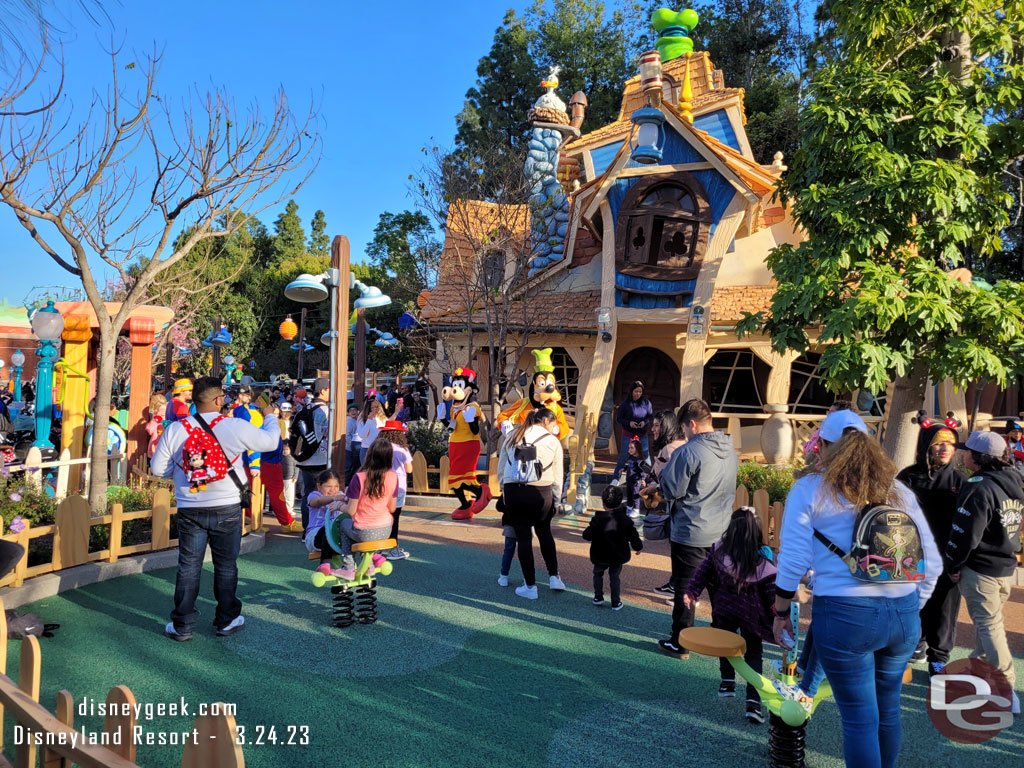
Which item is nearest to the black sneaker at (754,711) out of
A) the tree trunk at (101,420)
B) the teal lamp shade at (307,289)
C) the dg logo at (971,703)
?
the dg logo at (971,703)

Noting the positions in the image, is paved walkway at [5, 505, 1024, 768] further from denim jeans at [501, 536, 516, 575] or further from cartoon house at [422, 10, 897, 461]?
cartoon house at [422, 10, 897, 461]

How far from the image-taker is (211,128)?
7.01 metres

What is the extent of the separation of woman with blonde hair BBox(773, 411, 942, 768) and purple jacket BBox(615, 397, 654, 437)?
256 inches

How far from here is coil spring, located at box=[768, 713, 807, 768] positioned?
Answer: 3.26 metres

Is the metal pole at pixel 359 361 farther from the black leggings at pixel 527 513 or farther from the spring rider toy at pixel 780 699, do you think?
the spring rider toy at pixel 780 699

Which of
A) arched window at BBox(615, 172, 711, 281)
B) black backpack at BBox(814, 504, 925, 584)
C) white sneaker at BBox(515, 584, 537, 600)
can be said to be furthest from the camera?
arched window at BBox(615, 172, 711, 281)

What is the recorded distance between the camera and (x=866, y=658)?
2652 millimetres

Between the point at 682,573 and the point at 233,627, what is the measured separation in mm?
3118

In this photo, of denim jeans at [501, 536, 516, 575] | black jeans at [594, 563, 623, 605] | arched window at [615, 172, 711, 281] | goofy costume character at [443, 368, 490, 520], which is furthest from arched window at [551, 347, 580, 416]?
black jeans at [594, 563, 623, 605]

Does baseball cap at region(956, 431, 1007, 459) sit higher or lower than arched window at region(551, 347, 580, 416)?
lower

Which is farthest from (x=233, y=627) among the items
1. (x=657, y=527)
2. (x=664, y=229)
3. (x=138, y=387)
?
(x=664, y=229)

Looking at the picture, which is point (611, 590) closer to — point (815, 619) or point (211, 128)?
point (815, 619)

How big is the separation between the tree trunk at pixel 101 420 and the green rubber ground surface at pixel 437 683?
1.29 m

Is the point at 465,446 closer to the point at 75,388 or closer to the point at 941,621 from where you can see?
the point at 75,388
